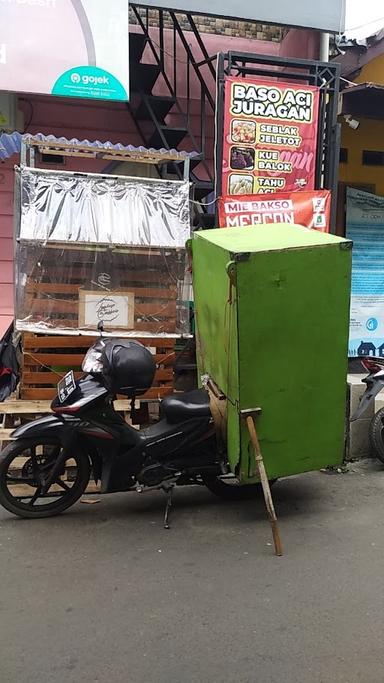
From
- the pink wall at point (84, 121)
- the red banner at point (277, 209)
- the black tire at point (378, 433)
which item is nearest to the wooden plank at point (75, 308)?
the red banner at point (277, 209)

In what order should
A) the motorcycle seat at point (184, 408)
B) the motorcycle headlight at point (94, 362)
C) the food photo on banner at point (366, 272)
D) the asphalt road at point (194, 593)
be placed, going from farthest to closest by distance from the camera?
the food photo on banner at point (366, 272) → the motorcycle seat at point (184, 408) → the motorcycle headlight at point (94, 362) → the asphalt road at point (194, 593)

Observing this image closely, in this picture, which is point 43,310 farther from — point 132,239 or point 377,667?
point 377,667

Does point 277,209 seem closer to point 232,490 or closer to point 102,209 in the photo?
point 102,209

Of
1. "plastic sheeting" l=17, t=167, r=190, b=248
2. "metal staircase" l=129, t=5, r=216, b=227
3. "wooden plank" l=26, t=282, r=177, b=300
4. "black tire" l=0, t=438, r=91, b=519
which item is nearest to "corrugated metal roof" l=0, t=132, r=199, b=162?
"plastic sheeting" l=17, t=167, r=190, b=248

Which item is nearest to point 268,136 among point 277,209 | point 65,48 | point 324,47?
point 277,209

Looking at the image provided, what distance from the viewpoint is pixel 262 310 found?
3.98m

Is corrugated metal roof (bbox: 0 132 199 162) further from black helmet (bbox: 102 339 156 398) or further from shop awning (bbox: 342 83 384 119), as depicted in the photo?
black helmet (bbox: 102 339 156 398)

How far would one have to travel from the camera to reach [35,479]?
430cm

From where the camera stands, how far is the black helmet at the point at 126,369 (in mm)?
4105

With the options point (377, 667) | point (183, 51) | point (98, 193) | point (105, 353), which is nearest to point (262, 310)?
point (105, 353)

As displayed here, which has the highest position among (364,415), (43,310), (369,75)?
(369,75)

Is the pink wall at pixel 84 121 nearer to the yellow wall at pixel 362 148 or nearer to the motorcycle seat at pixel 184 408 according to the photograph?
the yellow wall at pixel 362 148

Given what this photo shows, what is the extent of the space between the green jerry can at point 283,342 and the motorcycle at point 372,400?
1306mm

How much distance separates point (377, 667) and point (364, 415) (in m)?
3.23
